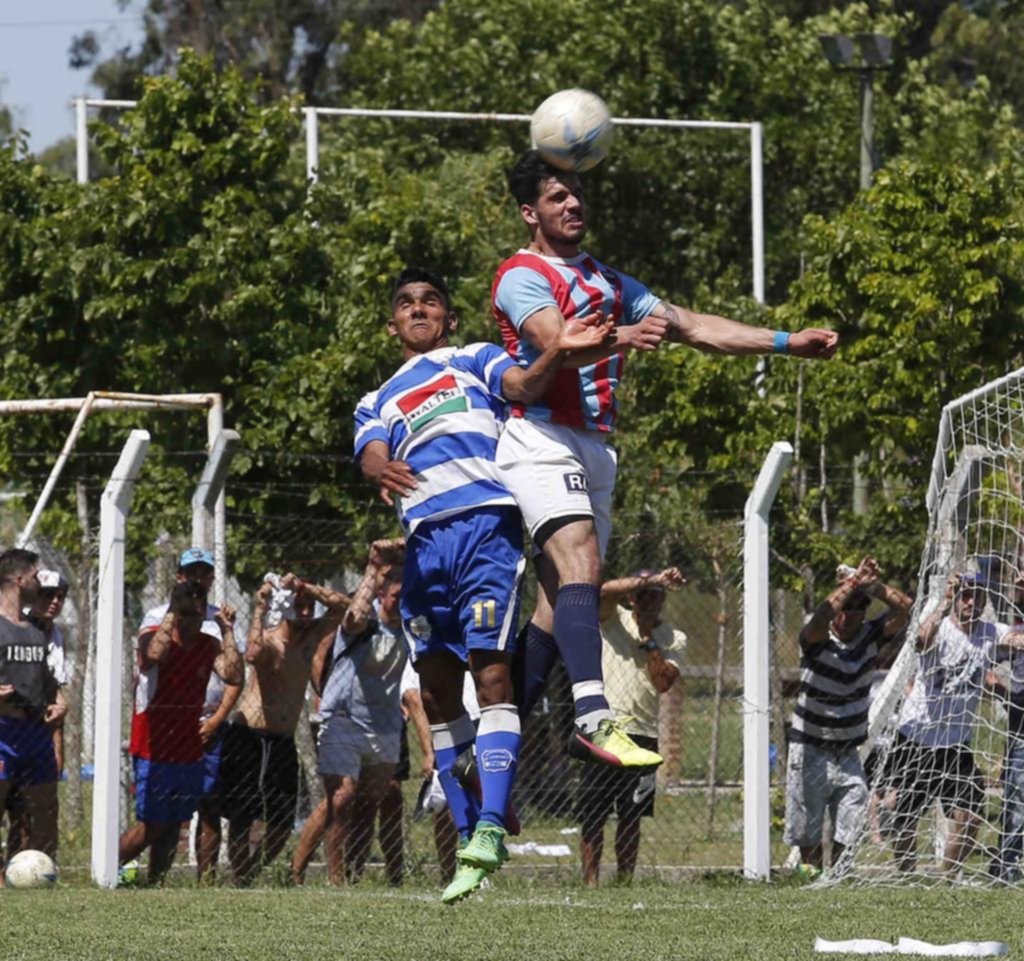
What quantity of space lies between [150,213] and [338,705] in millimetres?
5153

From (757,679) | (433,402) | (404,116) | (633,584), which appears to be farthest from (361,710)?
(404,116)

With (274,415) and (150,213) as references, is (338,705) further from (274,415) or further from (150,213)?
(150,213)

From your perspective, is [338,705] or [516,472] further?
[338,705]

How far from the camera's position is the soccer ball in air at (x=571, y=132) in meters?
7.44

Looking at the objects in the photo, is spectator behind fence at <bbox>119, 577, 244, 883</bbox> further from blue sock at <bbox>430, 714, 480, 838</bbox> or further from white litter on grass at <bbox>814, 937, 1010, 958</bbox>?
white litter on grass at <bbox>814, 937, 1010, 958</bbox>

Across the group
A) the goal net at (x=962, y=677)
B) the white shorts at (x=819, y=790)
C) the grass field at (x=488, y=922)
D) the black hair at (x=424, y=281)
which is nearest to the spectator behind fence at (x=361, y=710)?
the grass field at (x=488, y=922)

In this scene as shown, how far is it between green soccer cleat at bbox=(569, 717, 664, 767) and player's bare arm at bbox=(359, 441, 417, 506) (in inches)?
45.7

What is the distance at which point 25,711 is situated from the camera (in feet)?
39.2

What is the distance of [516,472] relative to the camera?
736 cm

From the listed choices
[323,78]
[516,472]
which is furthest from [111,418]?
[323,78]

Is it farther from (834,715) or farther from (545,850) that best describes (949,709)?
(545,850)

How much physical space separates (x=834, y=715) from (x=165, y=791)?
13.9 ft

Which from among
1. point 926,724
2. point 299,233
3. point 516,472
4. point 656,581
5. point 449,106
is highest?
point 449,106

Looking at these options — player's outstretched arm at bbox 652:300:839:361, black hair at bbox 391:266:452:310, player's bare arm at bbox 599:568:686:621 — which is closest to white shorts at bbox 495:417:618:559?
player's outstretched arm at bbox 652:300:839:361
